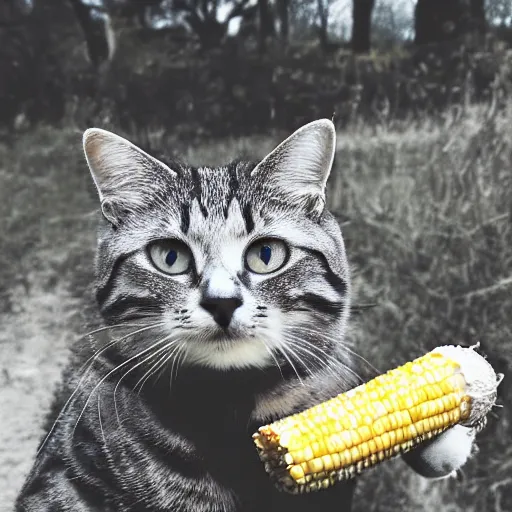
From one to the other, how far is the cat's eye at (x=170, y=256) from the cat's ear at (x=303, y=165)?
28 centimetres

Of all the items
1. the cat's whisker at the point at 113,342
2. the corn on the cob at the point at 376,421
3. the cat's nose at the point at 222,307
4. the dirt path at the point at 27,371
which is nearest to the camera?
the corn on the cob at the point at 376,421

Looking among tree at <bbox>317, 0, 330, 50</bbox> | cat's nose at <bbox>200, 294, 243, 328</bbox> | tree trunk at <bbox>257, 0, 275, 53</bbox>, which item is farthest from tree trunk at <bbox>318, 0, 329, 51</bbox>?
cat's nose at <bbox>200, 294, 243, 328</bbox>

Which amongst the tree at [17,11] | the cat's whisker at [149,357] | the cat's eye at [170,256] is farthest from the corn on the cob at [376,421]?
the tree at [17,11]

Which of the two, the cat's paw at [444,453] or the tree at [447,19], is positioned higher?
the tree at [447,19]

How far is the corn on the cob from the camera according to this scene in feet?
5.13

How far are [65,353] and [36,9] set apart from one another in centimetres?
98

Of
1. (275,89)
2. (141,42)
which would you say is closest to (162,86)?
(141,42)

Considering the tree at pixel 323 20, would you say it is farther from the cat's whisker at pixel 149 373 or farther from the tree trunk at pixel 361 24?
the cat's whisker at pixel 149 373

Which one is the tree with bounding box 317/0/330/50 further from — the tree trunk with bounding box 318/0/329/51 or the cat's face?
the cat's face

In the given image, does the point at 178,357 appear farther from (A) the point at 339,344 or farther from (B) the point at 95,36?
(B) the point at 95,36

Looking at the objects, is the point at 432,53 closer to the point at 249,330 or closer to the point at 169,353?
the point at 249,330

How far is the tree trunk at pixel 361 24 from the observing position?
6.80 ft

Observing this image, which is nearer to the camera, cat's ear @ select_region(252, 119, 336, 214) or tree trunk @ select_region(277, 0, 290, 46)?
cat's ear @ select_region(252, 119, 336, 214)

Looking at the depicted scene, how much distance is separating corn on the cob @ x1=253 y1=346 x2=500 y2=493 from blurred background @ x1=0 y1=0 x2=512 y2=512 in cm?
38
